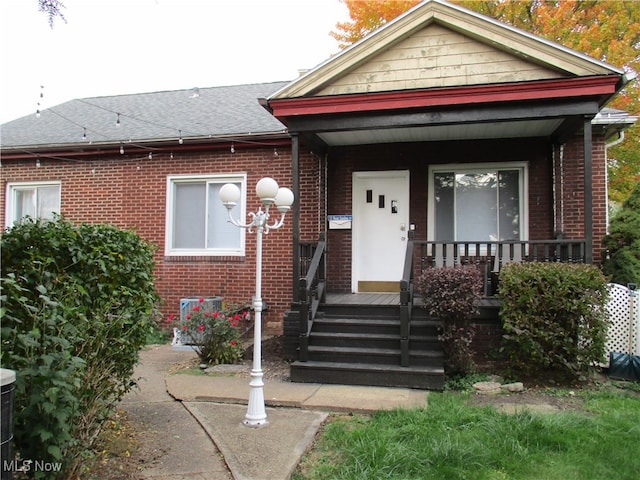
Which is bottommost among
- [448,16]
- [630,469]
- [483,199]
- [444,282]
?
[630,469]

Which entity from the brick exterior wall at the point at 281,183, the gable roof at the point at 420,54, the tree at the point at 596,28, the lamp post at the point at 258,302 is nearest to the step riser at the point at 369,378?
the lamp post at the point at 258,302

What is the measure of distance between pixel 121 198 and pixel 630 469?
9.29 meters

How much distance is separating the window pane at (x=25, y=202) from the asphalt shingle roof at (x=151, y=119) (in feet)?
3.31

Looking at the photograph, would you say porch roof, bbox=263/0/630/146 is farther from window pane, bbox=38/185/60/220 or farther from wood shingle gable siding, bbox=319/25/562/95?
window pane, bbox=38/185/60/220

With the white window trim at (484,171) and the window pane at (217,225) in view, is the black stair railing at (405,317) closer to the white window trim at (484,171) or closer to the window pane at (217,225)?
the white window trim at (484,171)

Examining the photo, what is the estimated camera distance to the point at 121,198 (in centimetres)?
1001

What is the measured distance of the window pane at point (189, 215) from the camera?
9.73 meters

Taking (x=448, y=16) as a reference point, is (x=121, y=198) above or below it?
below

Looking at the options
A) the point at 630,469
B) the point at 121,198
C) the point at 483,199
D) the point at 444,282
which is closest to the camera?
the point at 630,469

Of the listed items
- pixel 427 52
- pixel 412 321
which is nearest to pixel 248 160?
pixel 427 52

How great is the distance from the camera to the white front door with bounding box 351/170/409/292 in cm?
892

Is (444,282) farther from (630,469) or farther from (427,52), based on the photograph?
(427,52)

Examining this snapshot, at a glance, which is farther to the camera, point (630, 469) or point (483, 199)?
point (483, 199)

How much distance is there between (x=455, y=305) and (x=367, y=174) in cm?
374
